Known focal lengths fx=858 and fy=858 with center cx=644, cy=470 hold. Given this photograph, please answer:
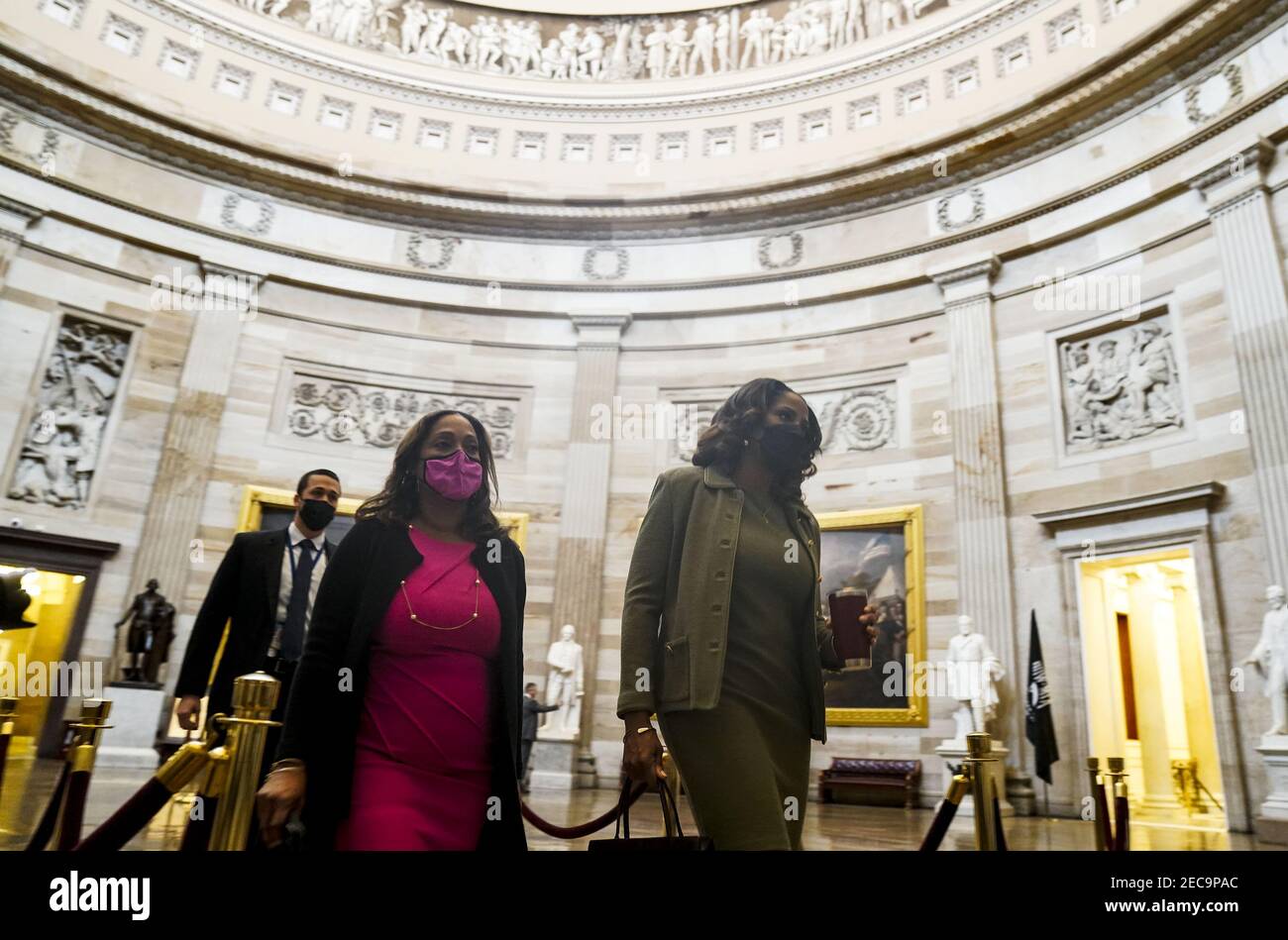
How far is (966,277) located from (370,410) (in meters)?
10.2

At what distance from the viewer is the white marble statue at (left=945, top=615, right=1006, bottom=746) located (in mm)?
10914

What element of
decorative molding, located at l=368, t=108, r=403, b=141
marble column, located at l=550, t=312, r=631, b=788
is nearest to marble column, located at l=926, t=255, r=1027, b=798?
marble column, located at l=550, t=312, r=631, b=788

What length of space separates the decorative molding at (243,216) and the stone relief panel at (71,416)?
265cm

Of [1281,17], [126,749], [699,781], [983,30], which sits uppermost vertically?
[983,30]

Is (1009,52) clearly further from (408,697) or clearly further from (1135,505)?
(408,697)

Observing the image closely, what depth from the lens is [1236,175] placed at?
1061 centimetres

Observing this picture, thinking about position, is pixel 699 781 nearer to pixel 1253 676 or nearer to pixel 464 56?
pixel 1253 676

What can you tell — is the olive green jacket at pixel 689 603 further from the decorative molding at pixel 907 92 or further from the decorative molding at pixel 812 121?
the decorative molding at pixel 812 121

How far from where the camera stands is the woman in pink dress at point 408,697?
2174mm

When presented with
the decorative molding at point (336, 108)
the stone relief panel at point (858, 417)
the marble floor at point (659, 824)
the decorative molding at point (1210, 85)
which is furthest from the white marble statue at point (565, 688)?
the decorative molding at point (1210, 85)

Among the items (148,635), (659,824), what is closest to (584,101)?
(148,635)
